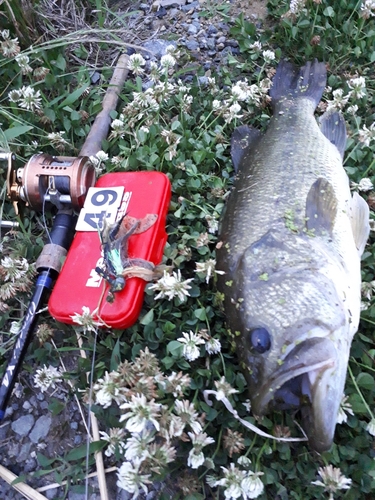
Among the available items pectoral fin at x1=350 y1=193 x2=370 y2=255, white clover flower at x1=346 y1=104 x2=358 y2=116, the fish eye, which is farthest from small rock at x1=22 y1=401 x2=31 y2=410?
white clover flower at x1=346 y1=104 x2=358 y2=116

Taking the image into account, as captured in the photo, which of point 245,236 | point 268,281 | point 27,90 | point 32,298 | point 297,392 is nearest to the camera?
point 297,392

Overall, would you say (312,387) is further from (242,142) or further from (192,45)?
(192,45)

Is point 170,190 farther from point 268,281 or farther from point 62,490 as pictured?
point 62,490

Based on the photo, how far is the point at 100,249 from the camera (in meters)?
2.60

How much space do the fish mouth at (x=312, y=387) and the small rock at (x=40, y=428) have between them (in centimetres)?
129

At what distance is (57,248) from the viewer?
8.97 feet

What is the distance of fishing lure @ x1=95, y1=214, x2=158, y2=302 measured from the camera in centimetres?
238

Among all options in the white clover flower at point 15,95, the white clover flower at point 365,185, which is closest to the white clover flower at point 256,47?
the white clover flower at point 365,185

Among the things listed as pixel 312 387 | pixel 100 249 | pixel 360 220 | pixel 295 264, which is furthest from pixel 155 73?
pixel 312 387

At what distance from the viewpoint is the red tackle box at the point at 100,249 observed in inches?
94.9

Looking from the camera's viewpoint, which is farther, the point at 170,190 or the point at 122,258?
the point at 170,190

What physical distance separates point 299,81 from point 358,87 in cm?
41

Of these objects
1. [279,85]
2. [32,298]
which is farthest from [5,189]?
[279,85]

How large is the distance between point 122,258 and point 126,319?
1.08 feet
